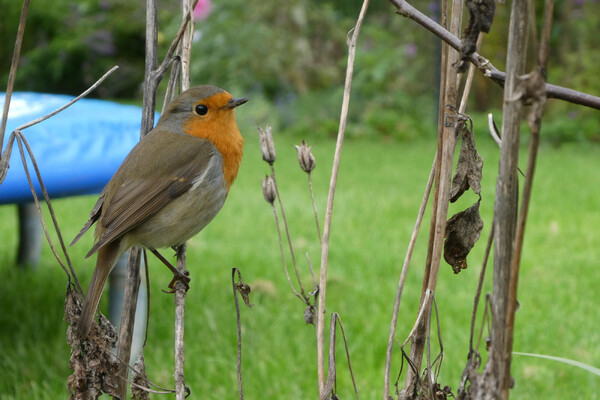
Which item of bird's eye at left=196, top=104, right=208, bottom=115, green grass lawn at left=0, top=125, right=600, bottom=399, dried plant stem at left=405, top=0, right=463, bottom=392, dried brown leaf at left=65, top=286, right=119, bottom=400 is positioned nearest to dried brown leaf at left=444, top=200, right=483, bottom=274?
dried plant stem at left=405, top=0, right=463, bottom=392

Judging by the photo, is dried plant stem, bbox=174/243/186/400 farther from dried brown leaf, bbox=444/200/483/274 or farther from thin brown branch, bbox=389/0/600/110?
thin brown branch, bbox=389/0/600/110

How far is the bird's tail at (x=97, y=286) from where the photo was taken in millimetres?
1327

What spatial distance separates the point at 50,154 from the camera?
2.64 meters

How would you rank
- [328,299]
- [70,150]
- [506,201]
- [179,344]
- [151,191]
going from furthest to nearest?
[328,299] < [70,150] < [151,191] < [179,344] < [506,201]

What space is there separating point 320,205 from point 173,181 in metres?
3.69

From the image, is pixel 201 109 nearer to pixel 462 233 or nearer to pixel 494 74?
pixel 462 233

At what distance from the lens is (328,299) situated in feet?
12.0

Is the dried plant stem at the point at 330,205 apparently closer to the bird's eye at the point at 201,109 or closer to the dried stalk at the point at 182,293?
the dried stalk at the point at 182,293

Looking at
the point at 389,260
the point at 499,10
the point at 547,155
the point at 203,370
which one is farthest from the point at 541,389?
the point at 499,10

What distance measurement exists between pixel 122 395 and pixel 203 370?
4.72 feet

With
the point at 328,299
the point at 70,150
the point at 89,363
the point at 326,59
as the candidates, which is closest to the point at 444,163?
the point at 89,363

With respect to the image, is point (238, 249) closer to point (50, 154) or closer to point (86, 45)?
point (50, 154)

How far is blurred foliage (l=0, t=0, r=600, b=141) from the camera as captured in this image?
9.15 metres

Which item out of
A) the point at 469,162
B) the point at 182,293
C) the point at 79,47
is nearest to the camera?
the point at 469,162
